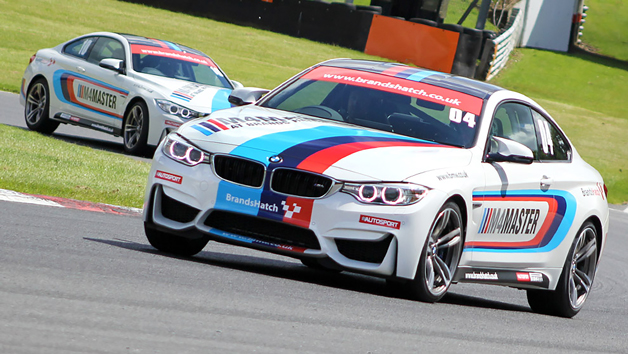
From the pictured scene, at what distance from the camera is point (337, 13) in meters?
37.0

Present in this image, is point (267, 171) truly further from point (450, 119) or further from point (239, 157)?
point (450, 119)

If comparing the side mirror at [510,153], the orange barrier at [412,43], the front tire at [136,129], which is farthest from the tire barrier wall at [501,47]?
the side mirror at [510,153]

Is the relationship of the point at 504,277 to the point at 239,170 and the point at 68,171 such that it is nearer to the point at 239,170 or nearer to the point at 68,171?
the point at 239,170

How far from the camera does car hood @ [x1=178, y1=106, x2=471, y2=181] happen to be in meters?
5.87

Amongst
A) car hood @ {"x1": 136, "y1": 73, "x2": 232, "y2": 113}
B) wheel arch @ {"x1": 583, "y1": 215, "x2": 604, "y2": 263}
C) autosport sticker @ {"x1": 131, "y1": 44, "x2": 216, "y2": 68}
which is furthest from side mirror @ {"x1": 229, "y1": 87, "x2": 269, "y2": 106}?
autosport sticker @ {"x1": 131, "y1": 44, "x2": 216, "y2": 68}

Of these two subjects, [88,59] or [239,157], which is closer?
[239,157]

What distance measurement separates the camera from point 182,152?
6281 mm

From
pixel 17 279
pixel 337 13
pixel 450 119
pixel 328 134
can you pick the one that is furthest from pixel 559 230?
pixel 337 13

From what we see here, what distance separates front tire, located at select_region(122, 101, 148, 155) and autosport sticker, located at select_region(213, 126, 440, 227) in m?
7.50

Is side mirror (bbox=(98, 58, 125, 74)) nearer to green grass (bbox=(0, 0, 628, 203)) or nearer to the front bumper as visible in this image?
the front bumper

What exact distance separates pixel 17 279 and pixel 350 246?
195 centimetres

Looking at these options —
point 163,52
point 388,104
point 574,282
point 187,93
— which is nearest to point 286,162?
point 388,104

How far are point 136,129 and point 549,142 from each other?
23.9 ft

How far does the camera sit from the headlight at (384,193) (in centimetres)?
580
